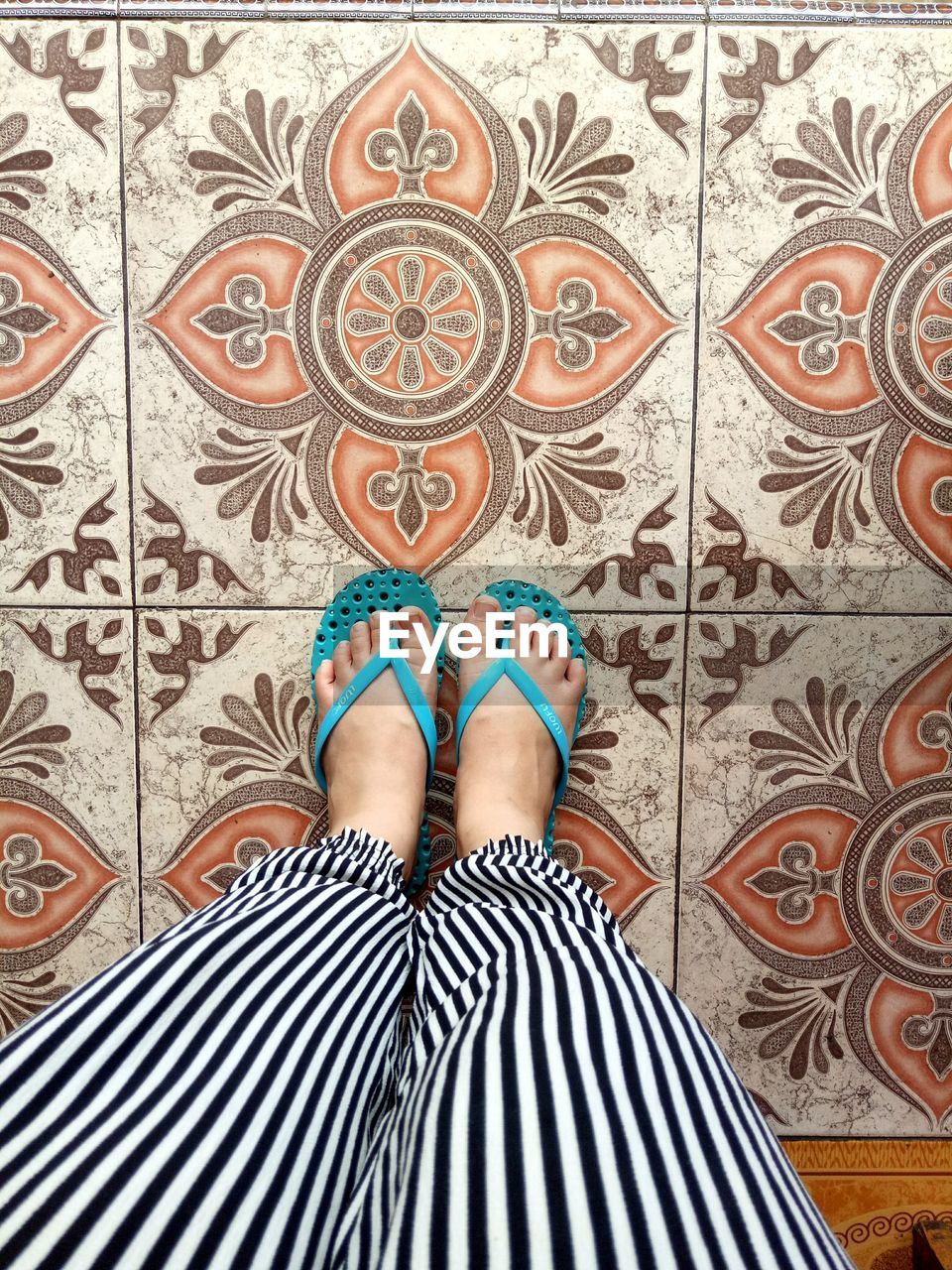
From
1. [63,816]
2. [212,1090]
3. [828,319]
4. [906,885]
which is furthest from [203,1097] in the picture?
[828,319]

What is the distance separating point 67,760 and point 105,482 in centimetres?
28

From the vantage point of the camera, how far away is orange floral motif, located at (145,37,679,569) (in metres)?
0.76

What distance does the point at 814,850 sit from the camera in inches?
31.5

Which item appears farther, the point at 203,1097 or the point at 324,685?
the point at 324,685

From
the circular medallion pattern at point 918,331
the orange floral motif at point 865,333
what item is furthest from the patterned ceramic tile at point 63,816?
the circular medallion pattern at point 918,331

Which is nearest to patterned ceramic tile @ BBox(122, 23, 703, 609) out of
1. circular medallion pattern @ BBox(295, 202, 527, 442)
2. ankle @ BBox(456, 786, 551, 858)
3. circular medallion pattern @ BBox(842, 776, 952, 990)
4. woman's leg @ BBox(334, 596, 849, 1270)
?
circular medallion pattern @ BBox(295, 202, 527, 442)

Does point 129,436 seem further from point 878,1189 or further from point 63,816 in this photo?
point 878,1189

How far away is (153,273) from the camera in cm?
77

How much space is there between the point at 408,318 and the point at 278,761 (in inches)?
18.0

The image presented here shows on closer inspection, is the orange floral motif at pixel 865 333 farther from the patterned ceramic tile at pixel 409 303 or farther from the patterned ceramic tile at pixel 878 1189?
the patterned ceramic tile at pixel 878 1189

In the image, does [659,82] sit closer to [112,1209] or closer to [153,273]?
[153,273]

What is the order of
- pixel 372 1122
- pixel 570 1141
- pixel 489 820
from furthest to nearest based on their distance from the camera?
pixel 489 820 < pixel 372 1122 < pixel 570 1141

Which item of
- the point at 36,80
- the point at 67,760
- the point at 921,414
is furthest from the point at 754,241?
the point at 67,760

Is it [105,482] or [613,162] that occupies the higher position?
[613,162]
